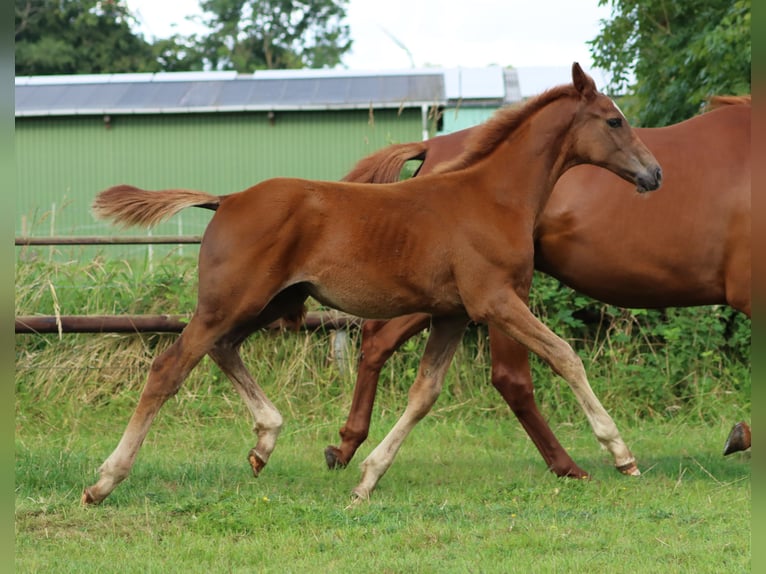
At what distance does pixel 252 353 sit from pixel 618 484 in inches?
146

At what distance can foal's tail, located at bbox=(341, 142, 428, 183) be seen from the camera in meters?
6.61

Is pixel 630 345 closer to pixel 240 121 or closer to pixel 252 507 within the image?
pixel 252 507

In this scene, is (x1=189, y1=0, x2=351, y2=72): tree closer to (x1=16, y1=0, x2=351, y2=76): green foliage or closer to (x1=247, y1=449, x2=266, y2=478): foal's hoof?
(x1=16, y1=0, x2=351, y2=76): green foliage

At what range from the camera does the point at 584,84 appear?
17.0ft

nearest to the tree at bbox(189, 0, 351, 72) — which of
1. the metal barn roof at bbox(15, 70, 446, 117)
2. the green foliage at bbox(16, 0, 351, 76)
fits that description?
the green foliage at bbox(16, 0, 351, 76)

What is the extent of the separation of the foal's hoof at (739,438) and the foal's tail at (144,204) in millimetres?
3051

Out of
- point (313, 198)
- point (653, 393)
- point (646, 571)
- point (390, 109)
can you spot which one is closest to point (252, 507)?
point (313, 198)

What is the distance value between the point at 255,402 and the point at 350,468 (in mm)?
1097

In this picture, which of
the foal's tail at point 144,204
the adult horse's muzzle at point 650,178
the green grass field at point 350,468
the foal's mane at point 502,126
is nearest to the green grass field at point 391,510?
the green grass field at point 350,468

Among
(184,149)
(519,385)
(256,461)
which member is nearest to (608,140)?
(519,385)

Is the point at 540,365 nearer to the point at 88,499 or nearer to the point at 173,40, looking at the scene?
the point at 88,499

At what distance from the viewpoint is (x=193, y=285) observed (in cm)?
864

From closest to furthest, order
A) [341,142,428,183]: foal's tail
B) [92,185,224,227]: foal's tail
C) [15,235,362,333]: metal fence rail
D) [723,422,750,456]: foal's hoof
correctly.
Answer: [92,185,224,227]: foal's tail
[723,422,750,456]: foal's hoof
[341,142,428,183]: foal's tail
[15,235,362,333]: metal fence rail

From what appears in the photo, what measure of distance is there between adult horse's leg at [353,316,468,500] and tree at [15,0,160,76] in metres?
31.5
